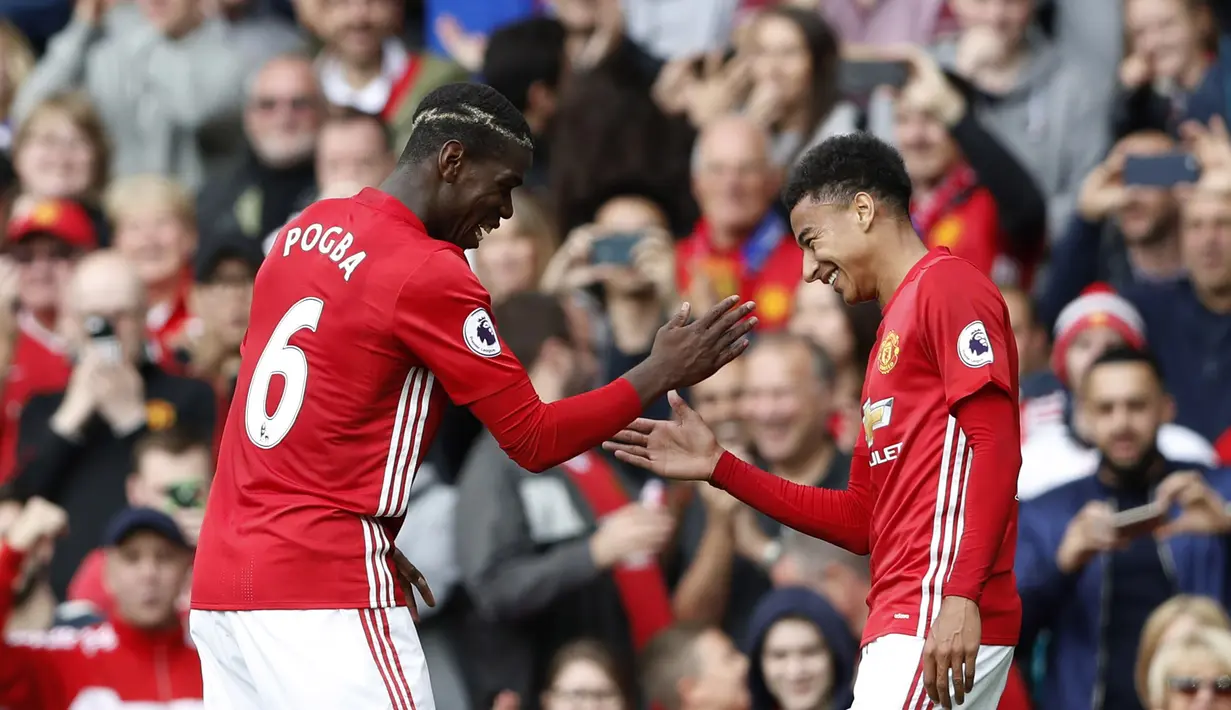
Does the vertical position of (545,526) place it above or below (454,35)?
below

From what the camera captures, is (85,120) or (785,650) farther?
(85,120)

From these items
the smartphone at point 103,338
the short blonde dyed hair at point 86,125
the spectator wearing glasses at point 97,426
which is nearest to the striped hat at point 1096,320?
the spectator wearing glasses at point 97,426

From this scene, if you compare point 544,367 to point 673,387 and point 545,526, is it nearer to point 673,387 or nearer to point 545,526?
point 545,526

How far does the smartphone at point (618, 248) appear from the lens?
885 centimetres

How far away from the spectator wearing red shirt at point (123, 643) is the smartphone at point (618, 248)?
2.28 metres

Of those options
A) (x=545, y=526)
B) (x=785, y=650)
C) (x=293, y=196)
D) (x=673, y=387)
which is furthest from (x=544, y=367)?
(x=673, y=387)

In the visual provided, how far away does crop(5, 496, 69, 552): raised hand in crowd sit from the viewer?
7.54 m

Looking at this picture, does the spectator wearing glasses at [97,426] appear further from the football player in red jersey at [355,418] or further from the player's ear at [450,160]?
the player's ear at [450,160]

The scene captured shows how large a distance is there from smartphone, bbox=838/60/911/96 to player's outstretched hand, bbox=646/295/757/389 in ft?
14.2

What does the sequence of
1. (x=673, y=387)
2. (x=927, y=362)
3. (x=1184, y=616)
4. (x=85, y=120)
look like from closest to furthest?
(x=927, y=362), (x=673, y=387), (x=1184, y=616), (x=85, y=120)

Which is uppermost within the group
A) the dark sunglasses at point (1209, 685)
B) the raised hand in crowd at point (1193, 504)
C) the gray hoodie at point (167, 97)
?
the gray hoodie at point (167, 97)

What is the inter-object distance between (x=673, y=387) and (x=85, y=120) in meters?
5.95

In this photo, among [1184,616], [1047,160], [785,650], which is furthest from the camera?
[1047,160]

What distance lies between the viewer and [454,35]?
34.8ft
